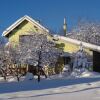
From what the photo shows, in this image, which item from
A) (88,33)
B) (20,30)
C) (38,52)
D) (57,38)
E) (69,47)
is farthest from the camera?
(88,33)

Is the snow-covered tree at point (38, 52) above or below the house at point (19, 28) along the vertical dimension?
below

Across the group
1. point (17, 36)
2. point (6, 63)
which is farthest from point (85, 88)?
point (17, 36)

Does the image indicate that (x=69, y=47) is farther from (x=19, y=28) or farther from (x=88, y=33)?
(x=88, y=33)

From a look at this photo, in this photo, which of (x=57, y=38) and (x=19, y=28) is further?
(x=19, y=28)

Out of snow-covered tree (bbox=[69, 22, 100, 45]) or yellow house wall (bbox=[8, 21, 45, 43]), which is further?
snow-covered tree (bbox=[69, 22, 100, 45])

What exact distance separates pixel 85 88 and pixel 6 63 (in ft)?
49.9

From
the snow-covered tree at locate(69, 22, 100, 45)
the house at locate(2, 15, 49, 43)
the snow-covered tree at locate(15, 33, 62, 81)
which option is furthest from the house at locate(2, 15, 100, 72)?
the snow-covered tree at locate(69, 22, 100, 45)

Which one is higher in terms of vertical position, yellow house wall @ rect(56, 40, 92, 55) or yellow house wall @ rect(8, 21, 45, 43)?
yellow house wall @ rect(8, 21, 45, 43)

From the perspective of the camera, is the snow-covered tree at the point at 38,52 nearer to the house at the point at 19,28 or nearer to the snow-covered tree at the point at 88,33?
the house at the point at 19,28

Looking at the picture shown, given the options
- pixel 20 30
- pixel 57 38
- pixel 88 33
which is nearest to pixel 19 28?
pixel 20 30

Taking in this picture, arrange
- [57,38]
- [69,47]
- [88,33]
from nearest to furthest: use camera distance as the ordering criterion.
Result: [57,38] < [69,47] < [88,33]

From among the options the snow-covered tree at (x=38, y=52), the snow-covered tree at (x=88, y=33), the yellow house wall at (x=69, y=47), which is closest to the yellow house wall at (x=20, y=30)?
the yellow house wall at (x=69, y=47)

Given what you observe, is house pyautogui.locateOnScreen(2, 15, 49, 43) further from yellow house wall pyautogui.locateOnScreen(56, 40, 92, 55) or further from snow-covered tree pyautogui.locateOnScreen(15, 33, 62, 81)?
snow-covered tree pyautogui.locateOnScreen(15, 33, 62, 81)

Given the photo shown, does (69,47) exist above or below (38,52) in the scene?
above
